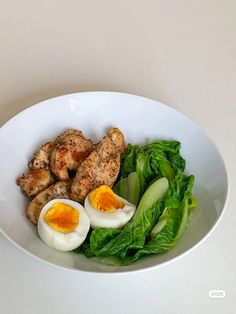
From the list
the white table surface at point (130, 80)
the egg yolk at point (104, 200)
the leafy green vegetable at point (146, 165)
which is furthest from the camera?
the leafy green vegetable at point (146, 165)

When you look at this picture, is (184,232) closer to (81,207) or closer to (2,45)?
(81,207)

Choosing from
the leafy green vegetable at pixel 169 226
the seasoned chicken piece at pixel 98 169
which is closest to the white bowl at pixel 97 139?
the leafy green vegetable at pixel 169 226

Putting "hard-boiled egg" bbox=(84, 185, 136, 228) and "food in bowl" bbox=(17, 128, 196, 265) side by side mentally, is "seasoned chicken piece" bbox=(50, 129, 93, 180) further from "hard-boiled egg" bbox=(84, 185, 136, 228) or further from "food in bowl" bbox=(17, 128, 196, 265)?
"hard-boiled egg" bbox=(84, 185, 136, 228)

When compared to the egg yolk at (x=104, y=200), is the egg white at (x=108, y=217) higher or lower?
lower

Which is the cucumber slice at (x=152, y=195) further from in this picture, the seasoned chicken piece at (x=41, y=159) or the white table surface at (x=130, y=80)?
the seasoned chicken piece at (x=41, y=159)

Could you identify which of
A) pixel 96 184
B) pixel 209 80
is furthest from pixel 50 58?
pixel 96 184

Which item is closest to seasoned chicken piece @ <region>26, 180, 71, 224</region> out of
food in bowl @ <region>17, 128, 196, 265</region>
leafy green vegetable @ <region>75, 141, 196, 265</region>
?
food in bowl @ <region>17, 128, 196, 265</region>

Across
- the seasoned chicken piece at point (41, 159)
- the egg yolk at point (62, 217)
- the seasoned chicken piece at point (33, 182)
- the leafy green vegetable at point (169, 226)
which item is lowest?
the leafy green vegetable at point (169, 226)

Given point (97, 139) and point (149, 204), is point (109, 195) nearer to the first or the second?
point (149, 204)
